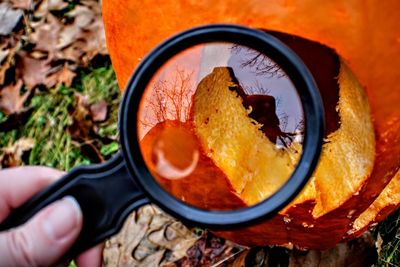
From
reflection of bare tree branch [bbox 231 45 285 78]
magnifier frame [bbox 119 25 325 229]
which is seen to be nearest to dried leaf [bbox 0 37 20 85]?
reflection of bare tree branch [bbox 231 45 285 78]

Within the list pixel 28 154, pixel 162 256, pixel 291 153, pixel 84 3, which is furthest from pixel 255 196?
pixel 84 3

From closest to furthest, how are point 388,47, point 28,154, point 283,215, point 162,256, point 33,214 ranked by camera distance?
point 33,214 → point 388,47 → point 283,215 → point 162,256 → point 28,154

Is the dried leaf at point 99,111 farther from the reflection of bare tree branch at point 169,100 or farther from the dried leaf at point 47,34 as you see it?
the reflection of bare tree branch at point 169,100

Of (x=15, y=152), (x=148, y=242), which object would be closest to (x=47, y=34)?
(x=15, y=152)

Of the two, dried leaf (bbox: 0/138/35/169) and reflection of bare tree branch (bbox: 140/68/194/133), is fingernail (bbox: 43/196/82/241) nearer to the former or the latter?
reflection of bare tree branch (bbox: 140/68/194/133)

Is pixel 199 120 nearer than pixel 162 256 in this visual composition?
Yes

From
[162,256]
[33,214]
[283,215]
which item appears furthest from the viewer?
[162,256]

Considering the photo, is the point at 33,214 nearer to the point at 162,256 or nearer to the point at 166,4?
the point at 166,4

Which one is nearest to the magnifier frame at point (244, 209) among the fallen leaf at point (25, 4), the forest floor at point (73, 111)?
the forest floor at point (73, 111)
